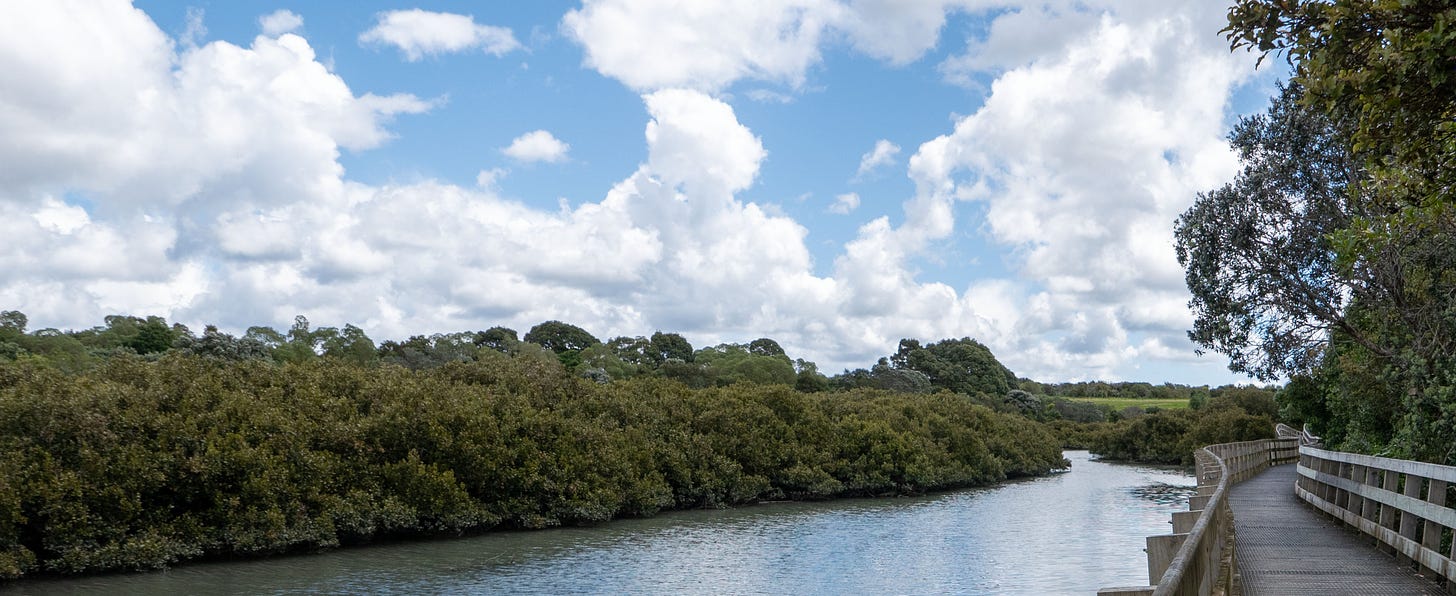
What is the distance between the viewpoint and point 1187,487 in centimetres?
4709

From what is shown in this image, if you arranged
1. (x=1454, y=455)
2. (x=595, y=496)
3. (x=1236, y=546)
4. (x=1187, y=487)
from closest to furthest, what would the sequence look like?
(x=1236, y=546) → (x=1454, y=455) → (x=595, y=496) → (x=1187, y=487)

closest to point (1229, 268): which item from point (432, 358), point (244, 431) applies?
point (244, 431)

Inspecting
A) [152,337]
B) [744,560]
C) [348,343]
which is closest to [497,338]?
[348,343]

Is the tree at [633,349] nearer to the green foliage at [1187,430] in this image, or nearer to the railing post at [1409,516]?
the green foliage at [1187,430]

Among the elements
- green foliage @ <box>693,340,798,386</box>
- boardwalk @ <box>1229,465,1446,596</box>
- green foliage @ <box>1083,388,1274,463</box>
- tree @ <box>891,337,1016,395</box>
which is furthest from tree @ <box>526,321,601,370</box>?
boardwalk @ <box>1229,465,1446,596</box>

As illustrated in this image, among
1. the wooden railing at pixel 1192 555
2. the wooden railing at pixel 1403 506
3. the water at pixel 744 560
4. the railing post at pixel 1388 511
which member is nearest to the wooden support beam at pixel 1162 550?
the wooden railing at pixel 1192 555

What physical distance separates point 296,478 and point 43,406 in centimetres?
556

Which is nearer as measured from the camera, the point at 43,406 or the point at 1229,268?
the point at 43,406

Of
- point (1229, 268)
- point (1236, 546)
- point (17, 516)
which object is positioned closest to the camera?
point (1236, 546)

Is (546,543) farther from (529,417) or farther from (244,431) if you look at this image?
(244,431)

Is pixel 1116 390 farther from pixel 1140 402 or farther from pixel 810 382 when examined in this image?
pixel 810 382

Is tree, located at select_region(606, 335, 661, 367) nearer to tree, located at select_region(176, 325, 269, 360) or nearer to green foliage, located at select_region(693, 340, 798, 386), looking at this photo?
green foliage, located at select_region(693, 340, 798, 386)

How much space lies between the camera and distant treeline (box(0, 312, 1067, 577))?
21.7 meters

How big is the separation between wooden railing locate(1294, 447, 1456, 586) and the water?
677 centimetres
